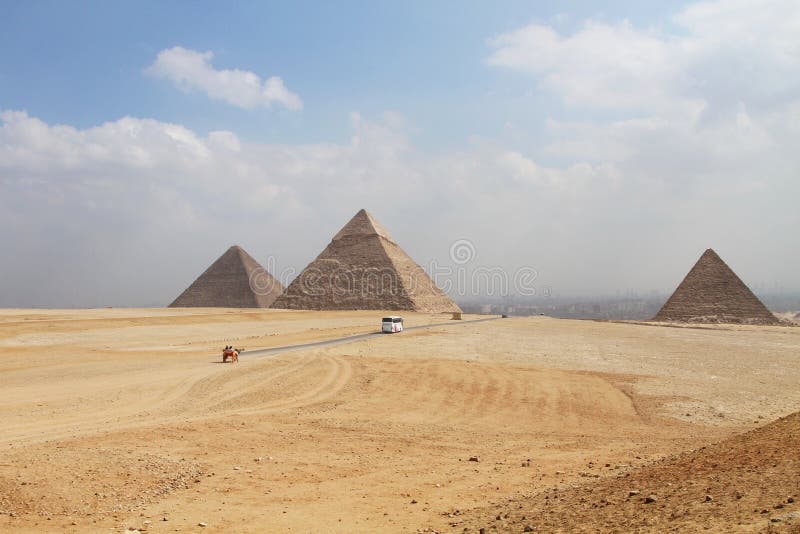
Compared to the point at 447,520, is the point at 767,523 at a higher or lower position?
higher

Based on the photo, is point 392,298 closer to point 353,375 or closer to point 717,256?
point 717,256

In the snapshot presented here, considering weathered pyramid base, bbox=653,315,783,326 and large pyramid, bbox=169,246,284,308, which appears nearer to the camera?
weathered pyramid base, bbox=653,315,783,326

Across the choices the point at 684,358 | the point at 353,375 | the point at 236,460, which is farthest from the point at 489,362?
the point at 236,460

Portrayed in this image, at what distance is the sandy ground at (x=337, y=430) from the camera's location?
631 centimetres

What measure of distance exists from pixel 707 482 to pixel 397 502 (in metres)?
3.41

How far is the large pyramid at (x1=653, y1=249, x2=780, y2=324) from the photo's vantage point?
5981 centimetres

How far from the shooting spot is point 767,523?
12.3 feet

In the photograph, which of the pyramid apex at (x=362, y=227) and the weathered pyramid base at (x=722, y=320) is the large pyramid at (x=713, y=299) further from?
the pyramid apex at (x=362, y=227)

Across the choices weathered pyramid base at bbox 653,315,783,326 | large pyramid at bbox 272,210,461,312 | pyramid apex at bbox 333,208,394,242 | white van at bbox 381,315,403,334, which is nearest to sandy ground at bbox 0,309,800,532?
white van at bbox 381,315,403,334

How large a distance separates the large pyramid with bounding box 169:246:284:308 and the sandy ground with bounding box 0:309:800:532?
70.1m

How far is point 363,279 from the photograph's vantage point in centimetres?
8244

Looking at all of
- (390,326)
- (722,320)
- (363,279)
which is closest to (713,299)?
(722,320)

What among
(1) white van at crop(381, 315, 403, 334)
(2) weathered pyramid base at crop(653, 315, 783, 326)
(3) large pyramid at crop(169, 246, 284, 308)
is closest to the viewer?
(1) white van at crop(381, 315, 403, 334)

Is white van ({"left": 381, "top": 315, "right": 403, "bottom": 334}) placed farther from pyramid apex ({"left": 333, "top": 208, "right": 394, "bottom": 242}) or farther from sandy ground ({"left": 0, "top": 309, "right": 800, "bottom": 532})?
pyramid apex ({"left": 333, "top": 208, "right": 394, "bottom": 242})
